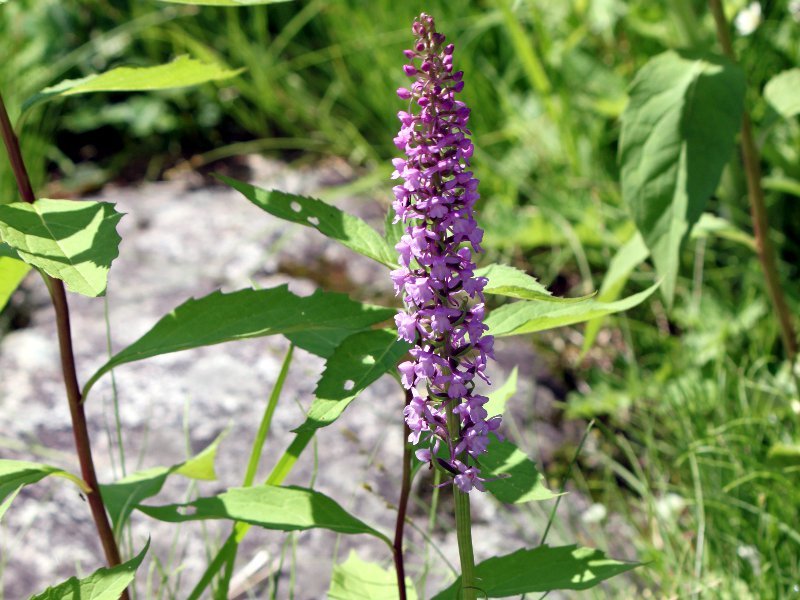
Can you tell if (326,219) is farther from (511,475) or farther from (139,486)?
(139,486)

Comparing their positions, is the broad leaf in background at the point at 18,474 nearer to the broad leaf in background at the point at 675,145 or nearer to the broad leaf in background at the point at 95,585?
the broad leaf in background at the point at 95,585

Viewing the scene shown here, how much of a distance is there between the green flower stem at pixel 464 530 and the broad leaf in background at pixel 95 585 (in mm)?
433

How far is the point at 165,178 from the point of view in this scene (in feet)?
13.9

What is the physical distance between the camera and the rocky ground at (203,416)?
2461mm

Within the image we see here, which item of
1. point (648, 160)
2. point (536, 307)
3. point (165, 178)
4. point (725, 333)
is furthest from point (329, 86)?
point (536, 307)

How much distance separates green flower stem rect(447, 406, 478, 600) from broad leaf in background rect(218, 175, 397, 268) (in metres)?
0.25

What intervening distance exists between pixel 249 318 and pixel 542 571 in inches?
22.9

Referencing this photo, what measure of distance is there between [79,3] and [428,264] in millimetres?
3869

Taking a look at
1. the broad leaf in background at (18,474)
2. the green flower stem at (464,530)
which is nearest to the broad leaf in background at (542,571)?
the green flower stem at (464,530)

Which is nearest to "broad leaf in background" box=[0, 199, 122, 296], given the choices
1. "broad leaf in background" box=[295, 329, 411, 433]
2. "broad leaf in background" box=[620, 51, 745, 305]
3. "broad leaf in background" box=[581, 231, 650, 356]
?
"broad leaf in background" box=[295, 329, 411, 433]

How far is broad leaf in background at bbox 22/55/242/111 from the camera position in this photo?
1.62 metres

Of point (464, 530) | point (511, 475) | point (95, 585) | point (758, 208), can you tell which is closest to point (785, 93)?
point (758, 208)

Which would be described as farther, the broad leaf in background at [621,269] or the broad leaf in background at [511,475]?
the broad leaf in background at [621,269]

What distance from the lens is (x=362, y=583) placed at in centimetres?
174
